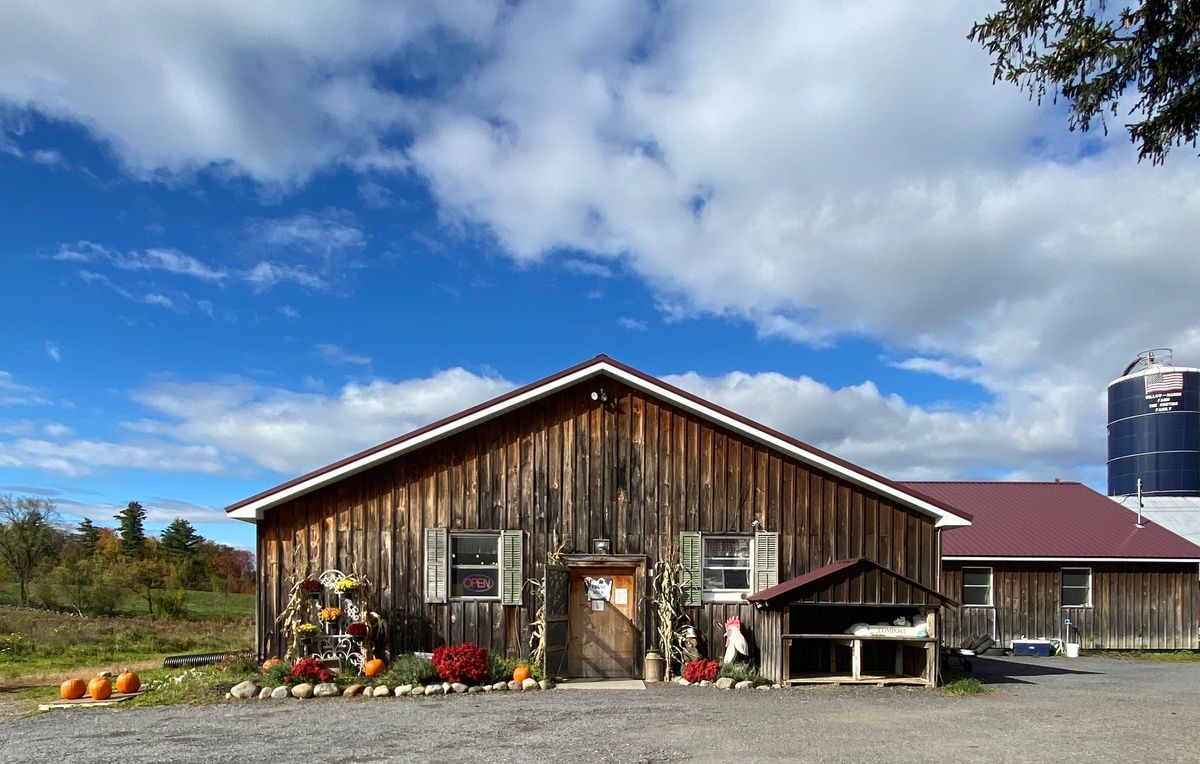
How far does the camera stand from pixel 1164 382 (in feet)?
193

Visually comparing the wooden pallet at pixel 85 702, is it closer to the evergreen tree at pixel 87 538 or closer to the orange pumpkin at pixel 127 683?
the orange pumpkin at pixel 127 683

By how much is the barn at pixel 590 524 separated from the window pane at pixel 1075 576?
834 centimetres

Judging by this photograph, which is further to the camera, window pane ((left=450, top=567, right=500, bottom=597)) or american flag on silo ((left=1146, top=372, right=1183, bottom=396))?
american flag on silo ((left=1146, top=372, right=1183, bottom=396))

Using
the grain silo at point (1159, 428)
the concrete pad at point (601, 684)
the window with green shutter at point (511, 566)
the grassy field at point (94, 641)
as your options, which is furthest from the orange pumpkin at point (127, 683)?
the grain silo at point (1159, 428)

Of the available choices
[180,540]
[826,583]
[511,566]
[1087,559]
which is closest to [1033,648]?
[1087,559]

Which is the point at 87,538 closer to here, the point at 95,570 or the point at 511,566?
the point at 95,570

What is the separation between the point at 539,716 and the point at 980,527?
51.2 feet

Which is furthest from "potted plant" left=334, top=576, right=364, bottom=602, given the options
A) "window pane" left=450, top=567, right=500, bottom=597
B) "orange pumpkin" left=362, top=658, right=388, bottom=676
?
"window pane" left=450, top=567, right=500, bottom=597

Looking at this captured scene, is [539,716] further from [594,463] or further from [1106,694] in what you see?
[1106,694]

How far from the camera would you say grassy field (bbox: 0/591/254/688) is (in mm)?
16094

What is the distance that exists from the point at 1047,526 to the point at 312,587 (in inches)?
709

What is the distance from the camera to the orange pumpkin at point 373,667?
13477mm

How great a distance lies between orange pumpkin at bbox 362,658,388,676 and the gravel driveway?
1.14 m

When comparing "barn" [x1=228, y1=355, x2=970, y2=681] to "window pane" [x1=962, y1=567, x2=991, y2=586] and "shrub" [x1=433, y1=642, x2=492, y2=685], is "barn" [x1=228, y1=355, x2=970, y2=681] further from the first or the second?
"window pane" [x1=962, y1=567, x2=991, y2=586]
